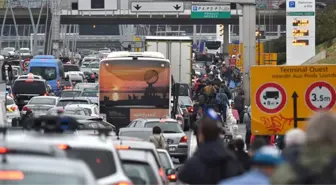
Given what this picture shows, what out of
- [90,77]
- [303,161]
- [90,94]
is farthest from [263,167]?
[90,77]

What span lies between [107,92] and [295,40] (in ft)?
93.8

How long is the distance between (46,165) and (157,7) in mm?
80085

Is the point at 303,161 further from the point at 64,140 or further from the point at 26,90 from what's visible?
the point at 26,90

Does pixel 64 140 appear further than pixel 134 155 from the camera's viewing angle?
No

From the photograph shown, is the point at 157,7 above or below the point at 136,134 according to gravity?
above

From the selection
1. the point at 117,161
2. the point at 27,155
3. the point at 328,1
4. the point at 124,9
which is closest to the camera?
the point at 27,155

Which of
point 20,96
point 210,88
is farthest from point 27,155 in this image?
point 20,96

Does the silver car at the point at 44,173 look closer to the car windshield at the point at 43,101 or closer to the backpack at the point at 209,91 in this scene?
the backpack at the point at 209,91

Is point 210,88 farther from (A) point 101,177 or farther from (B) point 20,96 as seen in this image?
(A) point 101,177

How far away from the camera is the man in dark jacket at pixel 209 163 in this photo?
11141 mm

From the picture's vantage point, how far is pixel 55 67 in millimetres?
68188

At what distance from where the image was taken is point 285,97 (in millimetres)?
21922

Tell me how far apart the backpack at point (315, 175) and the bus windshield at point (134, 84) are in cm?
2810

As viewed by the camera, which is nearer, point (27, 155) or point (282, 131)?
point (27, 155)
